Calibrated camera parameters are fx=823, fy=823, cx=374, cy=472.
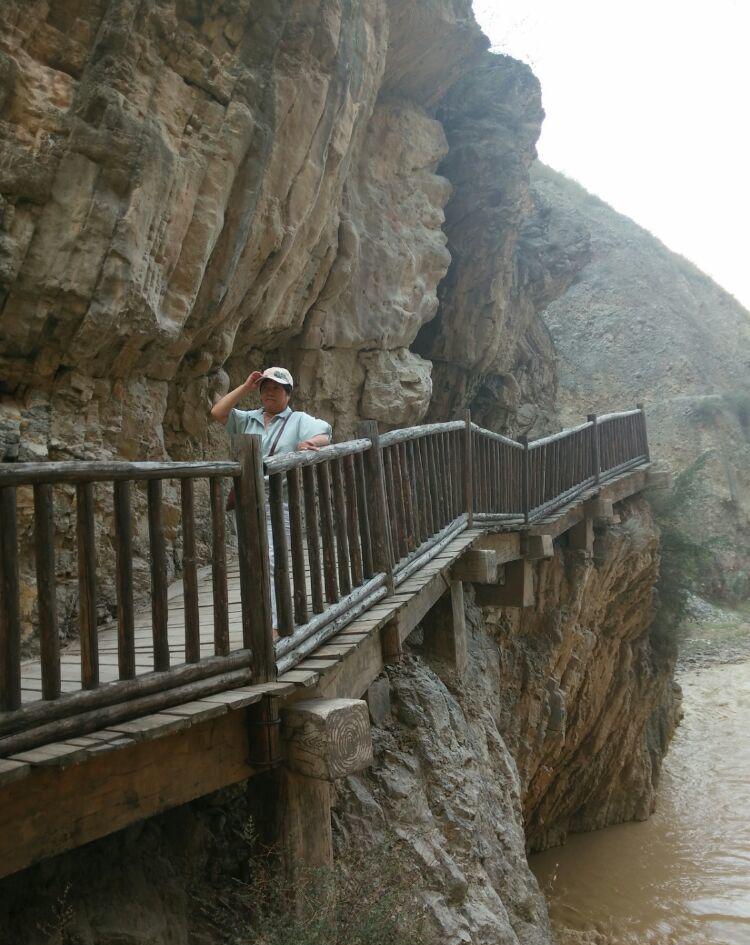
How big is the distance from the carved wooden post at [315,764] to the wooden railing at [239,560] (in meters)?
0.23

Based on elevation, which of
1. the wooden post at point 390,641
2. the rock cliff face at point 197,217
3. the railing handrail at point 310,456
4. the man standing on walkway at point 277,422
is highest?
the rock cliff face at point 197,217

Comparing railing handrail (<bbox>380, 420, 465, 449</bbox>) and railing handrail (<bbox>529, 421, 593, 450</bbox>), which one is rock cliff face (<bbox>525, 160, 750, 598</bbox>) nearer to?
railing handrail (<bbox>529, 421, 593, 450</bbox>)

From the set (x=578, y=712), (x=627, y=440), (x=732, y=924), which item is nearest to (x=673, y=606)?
(x=627, y=440)

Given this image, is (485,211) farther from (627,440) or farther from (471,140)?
(627,440)

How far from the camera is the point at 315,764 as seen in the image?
3.11m

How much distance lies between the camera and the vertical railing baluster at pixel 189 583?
9.48 ft

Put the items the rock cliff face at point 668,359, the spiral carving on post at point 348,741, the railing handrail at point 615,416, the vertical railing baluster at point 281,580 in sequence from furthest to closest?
the rock cliff face at point 668,359 → the railing handrail at point 615,416 → the vertical railing baluster at point 281,580 → the spiral carving on post at point 348,741

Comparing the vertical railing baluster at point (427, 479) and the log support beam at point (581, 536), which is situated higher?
the vertical railing baluster at point (427, 479)

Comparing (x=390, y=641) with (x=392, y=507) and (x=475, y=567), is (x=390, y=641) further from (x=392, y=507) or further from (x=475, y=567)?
(x=475, y=567)

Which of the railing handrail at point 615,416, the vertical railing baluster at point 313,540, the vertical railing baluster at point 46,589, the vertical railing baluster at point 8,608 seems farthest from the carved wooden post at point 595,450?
the vertical railing baluster at point 8,608

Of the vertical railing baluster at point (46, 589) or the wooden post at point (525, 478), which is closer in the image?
the vertical railing baluster at point (46, 589)

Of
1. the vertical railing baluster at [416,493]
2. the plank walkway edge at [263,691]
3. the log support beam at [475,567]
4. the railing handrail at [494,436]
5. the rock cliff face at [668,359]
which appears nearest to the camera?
the plank walkway edge at [263,691]

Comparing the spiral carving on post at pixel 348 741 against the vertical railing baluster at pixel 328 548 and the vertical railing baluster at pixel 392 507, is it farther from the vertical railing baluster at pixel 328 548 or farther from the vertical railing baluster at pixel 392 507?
the vertical railing baluster at pixel 392 507

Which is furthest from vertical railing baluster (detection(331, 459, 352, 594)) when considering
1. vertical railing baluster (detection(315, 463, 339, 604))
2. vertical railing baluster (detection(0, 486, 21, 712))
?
vertical railing baluster (detection(0, 486, 21, 712))
